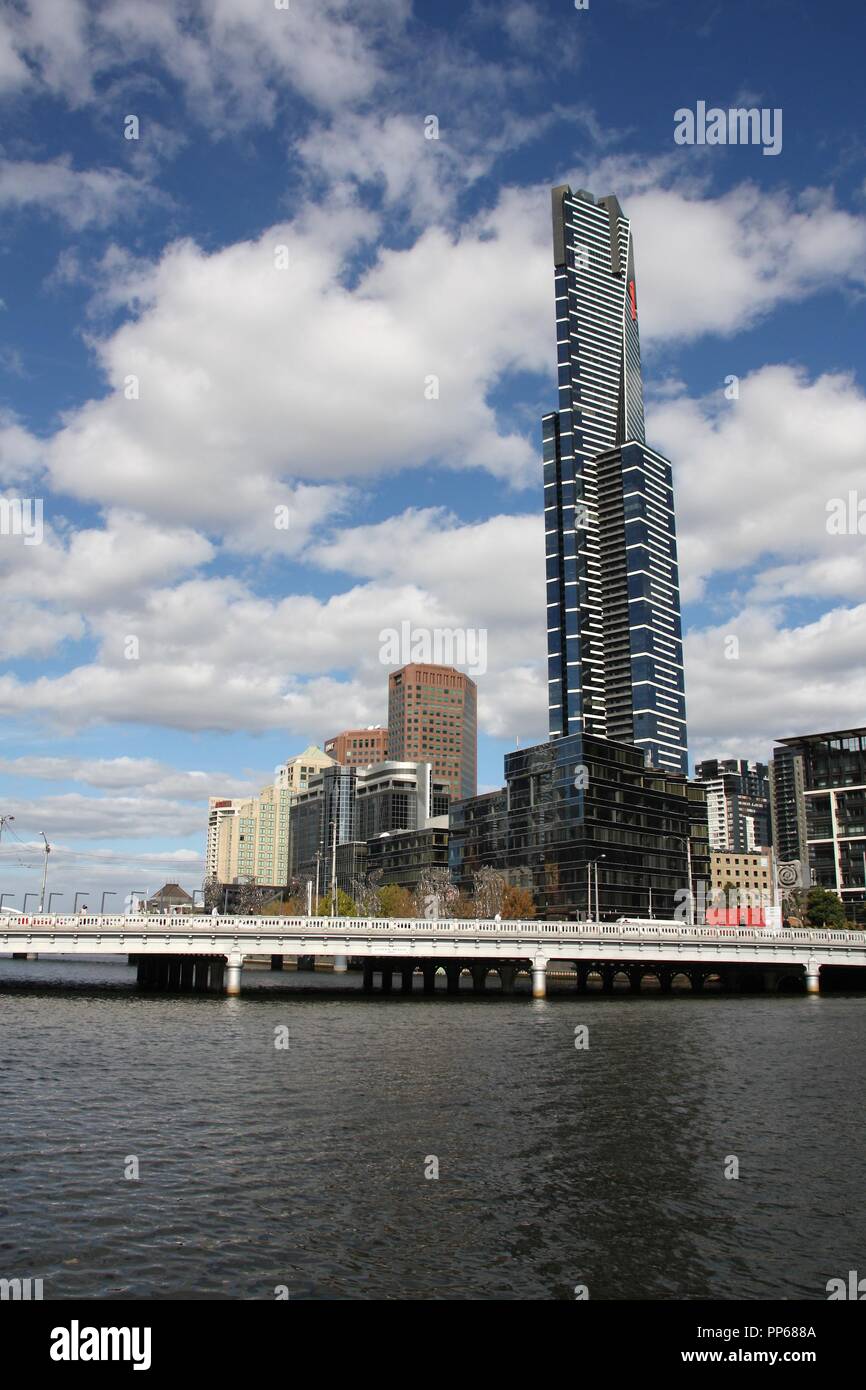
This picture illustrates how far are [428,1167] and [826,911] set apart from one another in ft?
538

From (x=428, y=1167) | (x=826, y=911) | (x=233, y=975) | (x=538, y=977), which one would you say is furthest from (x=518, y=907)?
(x=428, y=1167)

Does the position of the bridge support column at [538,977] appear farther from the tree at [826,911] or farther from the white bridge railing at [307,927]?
the tree at [826,911]

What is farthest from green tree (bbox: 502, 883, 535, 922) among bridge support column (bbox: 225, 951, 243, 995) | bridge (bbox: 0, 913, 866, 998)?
bridge support column (bbox: 225, 951, 243, 995)

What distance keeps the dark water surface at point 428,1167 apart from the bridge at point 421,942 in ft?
111

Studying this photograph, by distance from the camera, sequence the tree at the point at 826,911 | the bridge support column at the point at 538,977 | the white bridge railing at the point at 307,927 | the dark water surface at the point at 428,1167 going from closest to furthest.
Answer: the dark water surface at the point at 428,1167
the white bridge railing at the point at 307,927
the bridge support column at the point at 538,977
the tree at the point at 826,911

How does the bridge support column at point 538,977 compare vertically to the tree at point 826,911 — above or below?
below

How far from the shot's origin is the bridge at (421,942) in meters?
98.2

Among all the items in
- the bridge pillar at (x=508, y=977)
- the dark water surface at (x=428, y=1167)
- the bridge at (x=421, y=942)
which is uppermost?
the bridge at (x=421, y=942)

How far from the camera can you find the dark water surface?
2327cm

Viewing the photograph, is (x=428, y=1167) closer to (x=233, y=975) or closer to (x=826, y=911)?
(x=233, y=975)

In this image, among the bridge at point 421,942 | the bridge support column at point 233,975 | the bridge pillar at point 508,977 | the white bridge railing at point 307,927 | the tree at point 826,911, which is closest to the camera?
the bridge at point 421,942

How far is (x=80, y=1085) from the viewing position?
45.8m

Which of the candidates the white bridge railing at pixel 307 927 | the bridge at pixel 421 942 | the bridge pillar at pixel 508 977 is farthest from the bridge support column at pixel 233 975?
the bridge pillar at pixel 508 977
